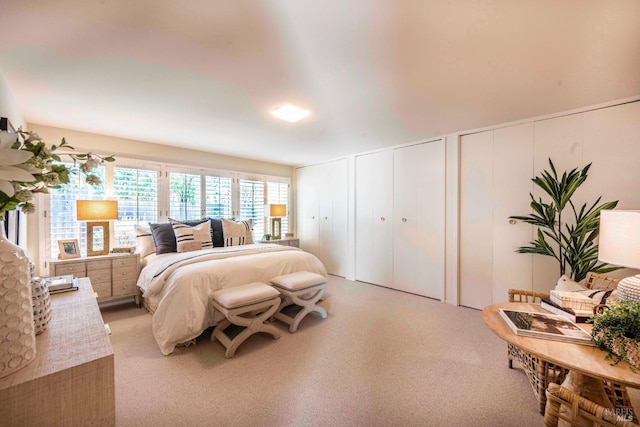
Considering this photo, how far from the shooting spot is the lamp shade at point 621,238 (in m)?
1.34

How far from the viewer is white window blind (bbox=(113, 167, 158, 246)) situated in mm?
3555

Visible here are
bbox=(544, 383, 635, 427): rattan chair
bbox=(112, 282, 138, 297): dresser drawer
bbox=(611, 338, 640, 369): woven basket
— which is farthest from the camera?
bbox=(112, 282, 138, 297): dresser drawer

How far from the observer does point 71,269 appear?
2891 millimetres

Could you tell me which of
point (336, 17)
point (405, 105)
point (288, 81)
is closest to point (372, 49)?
point (336, 17)

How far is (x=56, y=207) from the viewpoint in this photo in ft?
10.3

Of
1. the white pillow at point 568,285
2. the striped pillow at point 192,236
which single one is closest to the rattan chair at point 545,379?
the white pillow at point 568,285

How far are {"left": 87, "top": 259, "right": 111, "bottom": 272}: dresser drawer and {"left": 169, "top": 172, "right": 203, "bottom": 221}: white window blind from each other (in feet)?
3.53

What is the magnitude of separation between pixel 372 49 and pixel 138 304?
3862mm

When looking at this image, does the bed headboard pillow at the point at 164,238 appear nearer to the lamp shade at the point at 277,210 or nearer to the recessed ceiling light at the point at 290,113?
the lamp shade at the point at 277,210

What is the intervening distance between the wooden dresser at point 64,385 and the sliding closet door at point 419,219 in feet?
11.8

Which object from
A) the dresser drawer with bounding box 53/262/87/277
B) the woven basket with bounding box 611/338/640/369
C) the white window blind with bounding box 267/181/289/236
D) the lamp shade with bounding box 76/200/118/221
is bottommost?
the dresser drawer with bounding box 53/262/87/277

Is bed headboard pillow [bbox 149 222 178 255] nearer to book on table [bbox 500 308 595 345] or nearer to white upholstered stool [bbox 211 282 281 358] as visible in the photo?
white upholstered stool [bbox 211 282 281 358]

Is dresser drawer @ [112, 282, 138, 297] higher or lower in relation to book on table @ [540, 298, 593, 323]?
lower

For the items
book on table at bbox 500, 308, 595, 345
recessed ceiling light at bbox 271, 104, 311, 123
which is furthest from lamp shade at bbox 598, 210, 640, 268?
recessed ceiling light at bbox 271, 104, 311, 123
